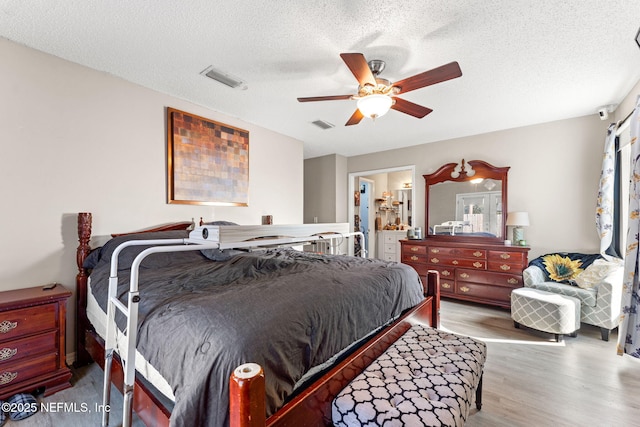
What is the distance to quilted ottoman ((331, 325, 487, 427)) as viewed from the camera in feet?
3.80

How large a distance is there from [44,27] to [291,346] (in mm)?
2773

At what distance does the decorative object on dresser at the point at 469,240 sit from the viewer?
371 centimetres

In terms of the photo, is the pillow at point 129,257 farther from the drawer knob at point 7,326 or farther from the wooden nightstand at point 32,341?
the drawer knob at point 7,326

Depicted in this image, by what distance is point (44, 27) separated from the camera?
1.98 metres

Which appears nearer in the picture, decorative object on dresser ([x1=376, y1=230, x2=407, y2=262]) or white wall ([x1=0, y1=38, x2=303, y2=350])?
white wall ([x1=0, y1=38, x2=303, y2=350])

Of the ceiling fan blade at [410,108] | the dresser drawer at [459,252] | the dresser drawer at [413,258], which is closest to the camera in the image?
the ceiling fan blade at [410,108]

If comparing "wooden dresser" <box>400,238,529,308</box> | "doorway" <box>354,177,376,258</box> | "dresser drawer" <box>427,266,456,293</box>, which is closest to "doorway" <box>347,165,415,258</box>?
"doorway" <box>354,177,376,258</box>

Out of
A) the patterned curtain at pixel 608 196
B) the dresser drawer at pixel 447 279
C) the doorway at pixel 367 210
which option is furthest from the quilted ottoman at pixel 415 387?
the doorway at pixel 367 210

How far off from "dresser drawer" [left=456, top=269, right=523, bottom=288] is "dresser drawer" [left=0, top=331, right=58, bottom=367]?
14.6 feet

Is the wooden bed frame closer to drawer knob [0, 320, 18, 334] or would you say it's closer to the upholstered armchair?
drawer knob [0, 320, 18, 334]

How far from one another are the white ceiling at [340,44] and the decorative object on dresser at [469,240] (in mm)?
1374

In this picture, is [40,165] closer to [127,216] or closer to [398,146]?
[127,216]

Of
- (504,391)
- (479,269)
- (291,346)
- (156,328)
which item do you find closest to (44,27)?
(156,328)

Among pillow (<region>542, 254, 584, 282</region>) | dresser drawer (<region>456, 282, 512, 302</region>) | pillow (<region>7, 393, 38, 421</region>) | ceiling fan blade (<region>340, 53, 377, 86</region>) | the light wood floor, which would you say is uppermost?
ceiling fan blade (<region>340, 53, 377, 86</region>)
